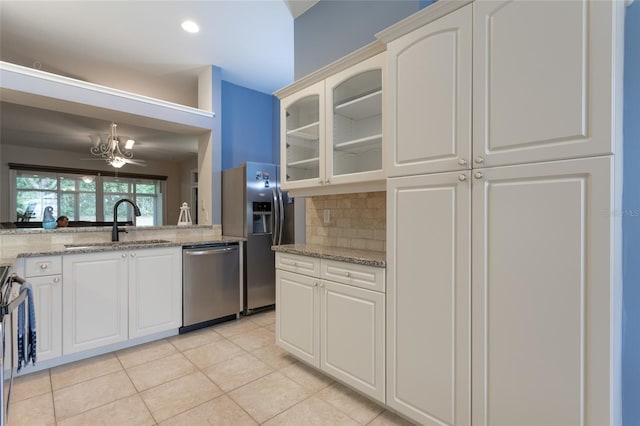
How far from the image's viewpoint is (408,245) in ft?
5.43

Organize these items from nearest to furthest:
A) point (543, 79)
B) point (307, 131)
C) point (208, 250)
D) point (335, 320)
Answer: point (543, 79) < point (335, 320) < point (307, 131) < point (208, 250)

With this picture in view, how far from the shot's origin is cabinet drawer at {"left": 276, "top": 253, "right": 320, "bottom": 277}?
2.18 metres

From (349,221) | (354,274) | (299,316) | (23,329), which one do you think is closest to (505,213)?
(354,274)

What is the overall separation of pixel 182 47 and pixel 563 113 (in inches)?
148

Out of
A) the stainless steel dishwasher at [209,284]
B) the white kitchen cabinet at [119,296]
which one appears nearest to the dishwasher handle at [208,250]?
the stainless steel dishwasher at [209,284]

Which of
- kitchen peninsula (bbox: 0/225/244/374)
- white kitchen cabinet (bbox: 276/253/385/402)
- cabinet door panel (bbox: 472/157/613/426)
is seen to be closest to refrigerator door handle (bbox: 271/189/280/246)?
kitchen peninsula (bbox: 0/225/244/374)

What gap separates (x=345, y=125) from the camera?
7.58 feet

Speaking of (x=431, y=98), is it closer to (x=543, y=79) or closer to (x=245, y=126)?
(x=543, y=79)

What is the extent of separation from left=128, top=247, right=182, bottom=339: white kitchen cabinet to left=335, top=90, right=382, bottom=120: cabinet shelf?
83.9 inches

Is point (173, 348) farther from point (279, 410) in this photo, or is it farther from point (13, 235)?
point (13, 235)

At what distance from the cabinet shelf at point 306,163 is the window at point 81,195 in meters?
6.96

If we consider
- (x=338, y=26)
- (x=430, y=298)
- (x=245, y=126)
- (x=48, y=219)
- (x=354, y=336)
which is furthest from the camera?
(x=245, y=126)

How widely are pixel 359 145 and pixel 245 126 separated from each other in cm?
288

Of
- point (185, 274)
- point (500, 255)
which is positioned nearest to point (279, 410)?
point (500, 255)
